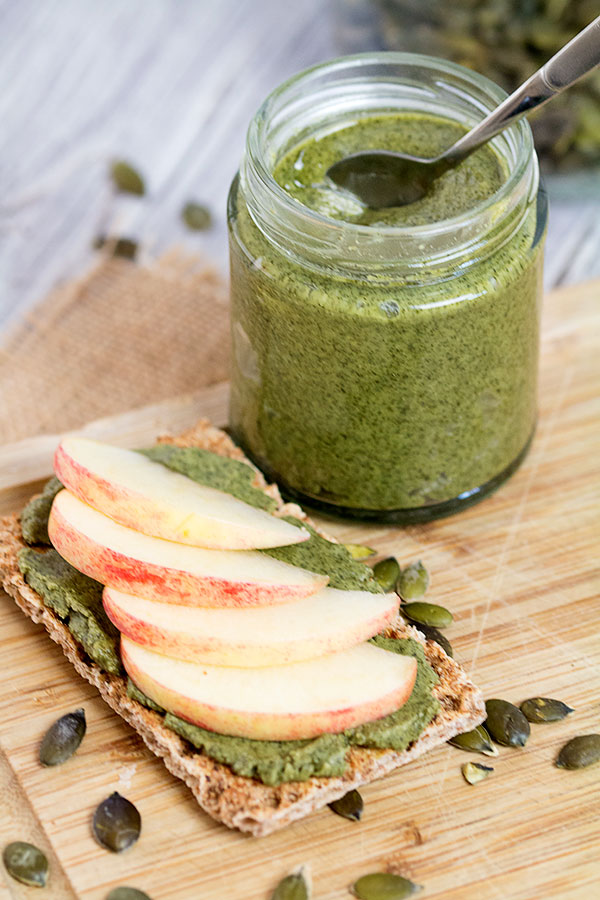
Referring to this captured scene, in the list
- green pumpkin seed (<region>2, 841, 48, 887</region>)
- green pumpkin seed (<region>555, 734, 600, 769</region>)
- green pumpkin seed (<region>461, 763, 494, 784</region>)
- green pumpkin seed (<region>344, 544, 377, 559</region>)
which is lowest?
green pumpkin seed (<region>2, 841, 48, 887</region>)

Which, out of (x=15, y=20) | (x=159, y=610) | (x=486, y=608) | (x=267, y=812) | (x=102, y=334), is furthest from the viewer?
(x=15, y=20)

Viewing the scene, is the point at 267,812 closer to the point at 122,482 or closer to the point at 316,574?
the point at 316,574

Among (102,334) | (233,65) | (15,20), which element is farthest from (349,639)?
(15,20)

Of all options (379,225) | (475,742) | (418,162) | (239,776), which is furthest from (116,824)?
(418,162)

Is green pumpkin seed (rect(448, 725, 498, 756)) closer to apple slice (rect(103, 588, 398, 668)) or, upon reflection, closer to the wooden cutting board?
the wooden cutting board

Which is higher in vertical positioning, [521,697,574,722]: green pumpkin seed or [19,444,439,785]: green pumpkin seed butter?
[521,697,574,722]: green pumpkin seed

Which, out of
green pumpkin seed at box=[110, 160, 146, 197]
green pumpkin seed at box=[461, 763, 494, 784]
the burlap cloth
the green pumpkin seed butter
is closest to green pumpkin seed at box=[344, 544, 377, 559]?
A: the green pumpkin seed butter
